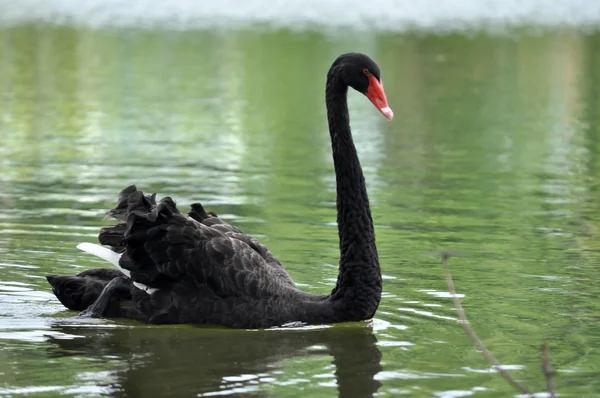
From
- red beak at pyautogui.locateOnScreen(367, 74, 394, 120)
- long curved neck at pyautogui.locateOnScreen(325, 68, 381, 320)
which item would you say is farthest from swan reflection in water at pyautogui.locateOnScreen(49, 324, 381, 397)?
red beak at pyautogui.locateOnScreen(367, 74, 394, 120)

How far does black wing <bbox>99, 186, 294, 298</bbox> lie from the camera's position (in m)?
6.18

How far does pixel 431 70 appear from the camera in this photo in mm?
26375

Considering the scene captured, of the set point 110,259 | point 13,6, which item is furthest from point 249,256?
point 13,6

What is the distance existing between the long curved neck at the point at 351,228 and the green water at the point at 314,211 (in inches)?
7.9

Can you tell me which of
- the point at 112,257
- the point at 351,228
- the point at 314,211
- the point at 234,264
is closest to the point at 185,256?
the point at 234,264

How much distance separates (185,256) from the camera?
20.3 feet

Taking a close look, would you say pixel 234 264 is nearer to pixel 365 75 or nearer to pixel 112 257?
pixel 112 257

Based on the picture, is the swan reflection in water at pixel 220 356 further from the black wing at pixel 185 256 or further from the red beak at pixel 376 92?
the red beak at pixel 376 92

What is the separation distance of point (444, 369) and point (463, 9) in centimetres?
4134

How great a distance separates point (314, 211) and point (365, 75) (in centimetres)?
378

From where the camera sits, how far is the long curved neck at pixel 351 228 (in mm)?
6262

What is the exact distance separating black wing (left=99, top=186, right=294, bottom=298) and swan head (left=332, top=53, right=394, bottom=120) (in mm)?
999

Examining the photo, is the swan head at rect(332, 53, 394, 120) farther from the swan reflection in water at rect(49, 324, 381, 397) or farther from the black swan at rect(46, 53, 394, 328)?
the swan reflection in water at rect(49, 324, 381, 397)

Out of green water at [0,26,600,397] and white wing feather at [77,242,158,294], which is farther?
white wing feather at [77,242,158,294]
